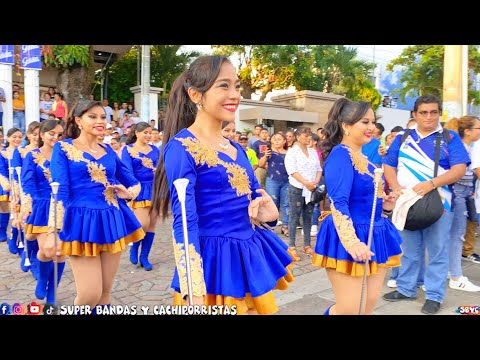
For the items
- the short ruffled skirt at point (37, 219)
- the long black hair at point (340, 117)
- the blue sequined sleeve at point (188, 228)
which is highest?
the long black hair at point (340, 117)

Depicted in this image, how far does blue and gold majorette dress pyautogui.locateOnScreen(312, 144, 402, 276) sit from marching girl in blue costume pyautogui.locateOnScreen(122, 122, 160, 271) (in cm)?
331

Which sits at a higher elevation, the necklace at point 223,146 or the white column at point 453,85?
the white column at point 453,85

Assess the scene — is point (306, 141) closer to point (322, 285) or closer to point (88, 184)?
point (322, 285)

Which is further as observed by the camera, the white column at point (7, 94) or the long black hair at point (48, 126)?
the white column at point (7, 94)

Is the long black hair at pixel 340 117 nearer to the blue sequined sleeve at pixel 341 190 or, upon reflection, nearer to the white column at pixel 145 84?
the blue sequined sleeve at pixel 341 190

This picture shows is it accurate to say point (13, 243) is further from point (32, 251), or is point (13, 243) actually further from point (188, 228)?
point (188, 228)

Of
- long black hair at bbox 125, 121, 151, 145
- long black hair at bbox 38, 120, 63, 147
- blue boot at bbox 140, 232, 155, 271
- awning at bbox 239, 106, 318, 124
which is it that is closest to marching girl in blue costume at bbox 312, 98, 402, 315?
long black hair at bbox 38, 120, 63, 147

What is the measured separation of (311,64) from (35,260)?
24.3 metres

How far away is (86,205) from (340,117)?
83.8 inches

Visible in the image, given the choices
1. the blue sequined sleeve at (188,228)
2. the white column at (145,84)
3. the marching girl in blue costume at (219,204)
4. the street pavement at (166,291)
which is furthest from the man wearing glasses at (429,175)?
the white column at (145,84)

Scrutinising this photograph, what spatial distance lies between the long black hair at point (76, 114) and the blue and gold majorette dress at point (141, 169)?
221 cm

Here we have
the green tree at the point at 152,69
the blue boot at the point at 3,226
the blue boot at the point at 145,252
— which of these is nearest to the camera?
the blue boot at the point at 145,252

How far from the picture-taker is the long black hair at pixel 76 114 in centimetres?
356

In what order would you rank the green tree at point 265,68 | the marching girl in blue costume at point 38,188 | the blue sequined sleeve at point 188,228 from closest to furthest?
the blue sequined sleeve at point 188,228, the marching girl in blue costume at point 38,188, the green tree at point 265,68
